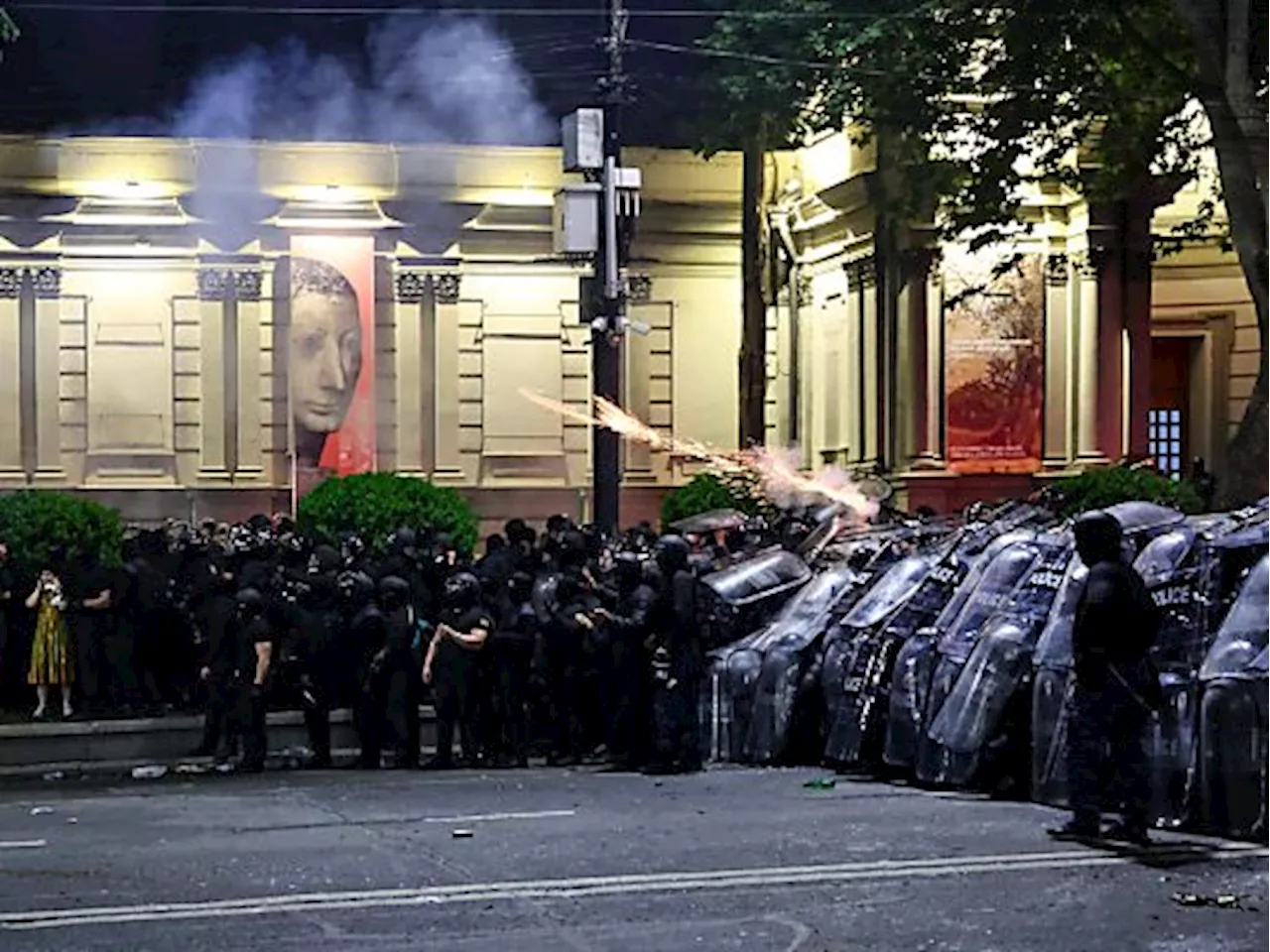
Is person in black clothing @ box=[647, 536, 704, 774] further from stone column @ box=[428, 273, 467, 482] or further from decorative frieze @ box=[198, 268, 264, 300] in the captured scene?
decorative frieze @ box=[198, 268, 264, 300]

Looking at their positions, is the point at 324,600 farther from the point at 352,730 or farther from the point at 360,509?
the point at 360,509

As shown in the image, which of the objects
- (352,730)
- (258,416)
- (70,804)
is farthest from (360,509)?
(258,416)

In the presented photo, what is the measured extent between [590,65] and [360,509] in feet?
51.6

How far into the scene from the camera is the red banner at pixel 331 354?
110 ft

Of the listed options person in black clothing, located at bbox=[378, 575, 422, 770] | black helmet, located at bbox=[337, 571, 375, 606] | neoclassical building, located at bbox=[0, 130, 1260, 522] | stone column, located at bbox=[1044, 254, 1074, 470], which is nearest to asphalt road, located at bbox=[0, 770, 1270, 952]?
person in black clothing, located at bbox=[378, 575, 422, 770]

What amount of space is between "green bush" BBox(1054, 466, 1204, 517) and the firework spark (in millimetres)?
2012

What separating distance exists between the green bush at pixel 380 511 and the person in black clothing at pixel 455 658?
208 inches

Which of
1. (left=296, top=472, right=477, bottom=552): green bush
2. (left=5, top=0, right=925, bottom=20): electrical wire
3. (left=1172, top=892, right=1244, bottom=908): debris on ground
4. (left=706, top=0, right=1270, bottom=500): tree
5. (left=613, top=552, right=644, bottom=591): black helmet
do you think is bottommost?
(left=1172, top=892, right=1244, bottom=908): debris on ground

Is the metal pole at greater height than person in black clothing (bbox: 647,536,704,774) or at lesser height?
greater

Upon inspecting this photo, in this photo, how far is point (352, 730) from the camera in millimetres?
17500

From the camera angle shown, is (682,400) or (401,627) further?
(682,400)

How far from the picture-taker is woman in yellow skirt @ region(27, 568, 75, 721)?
17.8 meters

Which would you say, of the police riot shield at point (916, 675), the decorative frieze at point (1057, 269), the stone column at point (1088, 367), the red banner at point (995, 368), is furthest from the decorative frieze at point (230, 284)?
the police riot shield at point (916, 675)

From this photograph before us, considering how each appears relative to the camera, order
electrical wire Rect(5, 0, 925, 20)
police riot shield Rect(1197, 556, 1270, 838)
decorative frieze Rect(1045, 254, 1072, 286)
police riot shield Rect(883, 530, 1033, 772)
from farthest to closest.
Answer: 1. electrical wire Rect(5, 0, 925, 20)
2. decorative frieze Rect(1045, 254, 1072, 286)
3. police riot shield Rect(883, 530, 1033, 772)
4. police riot shield Rect(1197, 556, 1270, 838)
